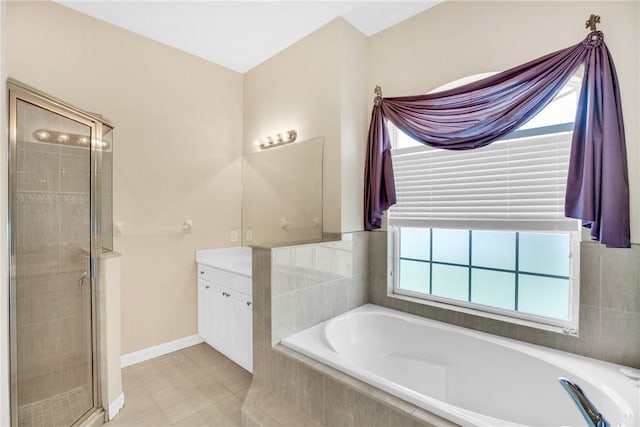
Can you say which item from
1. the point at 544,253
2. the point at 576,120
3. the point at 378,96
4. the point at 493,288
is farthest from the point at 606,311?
the point at 378,96

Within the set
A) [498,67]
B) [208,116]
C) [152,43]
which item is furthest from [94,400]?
[498,67]

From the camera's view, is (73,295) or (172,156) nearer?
(73,295)

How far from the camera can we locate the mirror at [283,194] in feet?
8.85

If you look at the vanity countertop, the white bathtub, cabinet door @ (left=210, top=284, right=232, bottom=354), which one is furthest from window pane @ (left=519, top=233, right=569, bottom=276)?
cabinet door @ (left=210, top=284, right=232, bottom=354)

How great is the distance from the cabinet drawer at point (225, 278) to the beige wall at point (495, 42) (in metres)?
1.97

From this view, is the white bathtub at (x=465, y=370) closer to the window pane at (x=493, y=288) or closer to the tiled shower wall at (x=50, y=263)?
the window pane at (x=493, y=288)

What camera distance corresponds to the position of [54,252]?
1801 mm

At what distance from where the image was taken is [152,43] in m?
2.77

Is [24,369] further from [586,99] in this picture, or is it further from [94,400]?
[586,99]

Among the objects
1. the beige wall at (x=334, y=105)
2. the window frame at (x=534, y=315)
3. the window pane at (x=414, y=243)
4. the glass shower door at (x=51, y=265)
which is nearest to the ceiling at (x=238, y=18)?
the beige wall at (x=334, y=105)

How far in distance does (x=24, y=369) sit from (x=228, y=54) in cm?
288

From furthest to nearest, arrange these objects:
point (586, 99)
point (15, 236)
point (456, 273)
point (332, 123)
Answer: point (332, 123), point (456, 273), point (586, 99), point (15, 236)

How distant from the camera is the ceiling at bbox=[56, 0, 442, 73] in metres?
2.34

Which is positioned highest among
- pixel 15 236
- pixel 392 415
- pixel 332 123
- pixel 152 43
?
pixel 152 43
